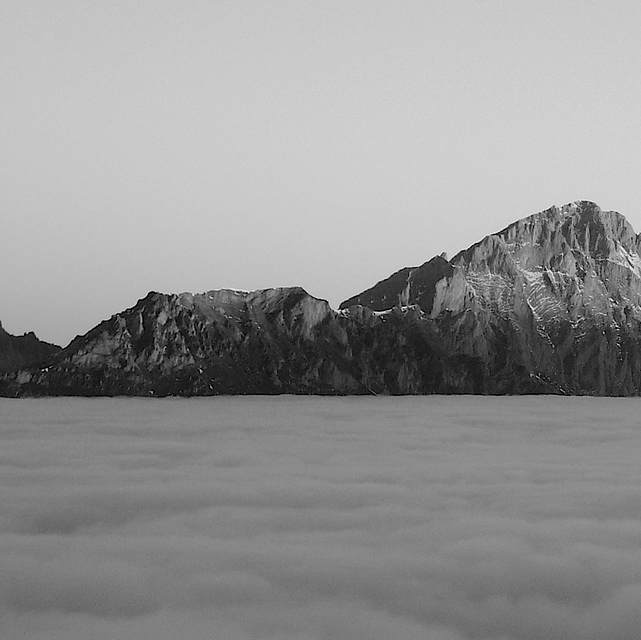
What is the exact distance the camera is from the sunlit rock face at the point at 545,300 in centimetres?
5456

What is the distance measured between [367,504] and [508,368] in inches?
1922

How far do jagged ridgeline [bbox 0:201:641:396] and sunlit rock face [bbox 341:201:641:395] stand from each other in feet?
0.40

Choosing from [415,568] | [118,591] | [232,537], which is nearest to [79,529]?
[232,537]

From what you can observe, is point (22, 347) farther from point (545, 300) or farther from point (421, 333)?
point (545, 300)

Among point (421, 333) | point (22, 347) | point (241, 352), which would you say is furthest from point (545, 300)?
point (22, 347)

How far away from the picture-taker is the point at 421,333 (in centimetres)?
4869

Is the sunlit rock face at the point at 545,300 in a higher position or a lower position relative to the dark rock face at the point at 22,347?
higher

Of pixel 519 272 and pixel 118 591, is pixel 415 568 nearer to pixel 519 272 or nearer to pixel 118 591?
pixel 118 591

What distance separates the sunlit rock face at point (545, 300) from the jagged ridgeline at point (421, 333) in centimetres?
12

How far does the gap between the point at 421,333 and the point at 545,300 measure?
21000mm

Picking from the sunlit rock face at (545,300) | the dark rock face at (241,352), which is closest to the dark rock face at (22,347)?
the dark rock face at (241,352)

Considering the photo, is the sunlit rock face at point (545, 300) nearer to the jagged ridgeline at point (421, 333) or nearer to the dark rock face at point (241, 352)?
the jagged ridgeline at point (421, 333)

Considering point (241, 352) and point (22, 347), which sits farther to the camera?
point (22, 347)

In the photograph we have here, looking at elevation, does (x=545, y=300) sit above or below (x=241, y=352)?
above
